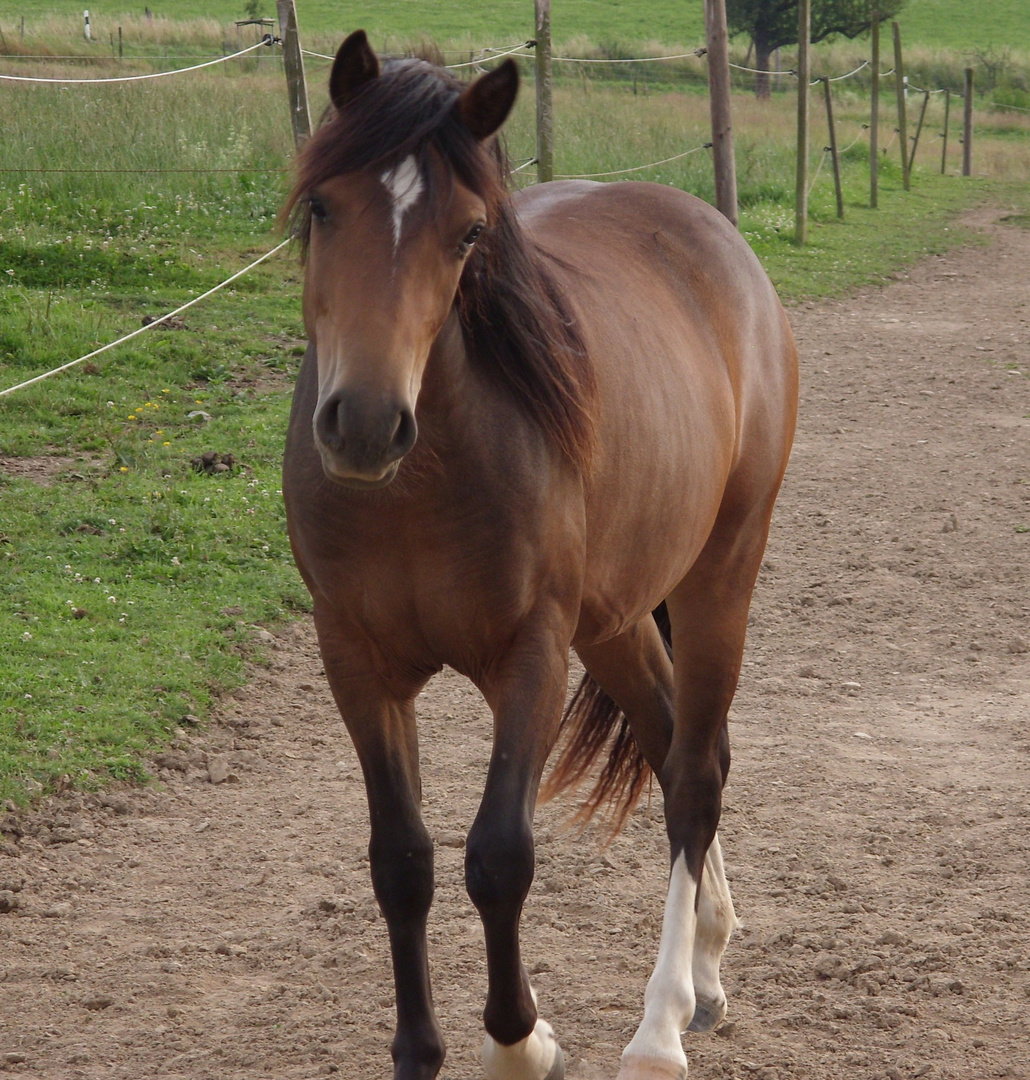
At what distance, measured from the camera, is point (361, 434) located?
164cm

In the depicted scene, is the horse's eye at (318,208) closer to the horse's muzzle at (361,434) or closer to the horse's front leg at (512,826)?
the horse's muzzle at (361,434)

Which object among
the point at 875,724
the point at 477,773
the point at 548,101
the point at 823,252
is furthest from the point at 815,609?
the point at 823,252

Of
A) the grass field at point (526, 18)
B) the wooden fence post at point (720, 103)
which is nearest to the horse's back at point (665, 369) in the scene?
A: the wooden fence post at point (720, 103)

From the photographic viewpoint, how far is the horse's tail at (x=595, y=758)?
3236 millimetres

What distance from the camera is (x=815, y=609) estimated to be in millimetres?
4980

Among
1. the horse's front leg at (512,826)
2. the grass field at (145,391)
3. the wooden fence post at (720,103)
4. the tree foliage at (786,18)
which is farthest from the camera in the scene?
the tree foliage at (786,18)

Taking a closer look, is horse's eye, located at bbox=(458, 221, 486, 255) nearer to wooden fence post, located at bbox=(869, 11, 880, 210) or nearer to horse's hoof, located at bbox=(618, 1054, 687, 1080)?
horse's hoof, located at bbox=(618, 1054, 687, 1080)

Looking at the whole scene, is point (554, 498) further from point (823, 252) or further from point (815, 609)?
point (823, 252)

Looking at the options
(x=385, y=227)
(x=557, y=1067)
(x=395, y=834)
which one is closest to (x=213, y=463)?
(x=395, y=834)

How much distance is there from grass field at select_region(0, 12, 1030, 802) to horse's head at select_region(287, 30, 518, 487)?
19.8 inches

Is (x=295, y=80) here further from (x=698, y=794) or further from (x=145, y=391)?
(x=698, y=794)

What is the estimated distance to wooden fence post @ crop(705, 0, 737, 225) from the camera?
1004 centimetres

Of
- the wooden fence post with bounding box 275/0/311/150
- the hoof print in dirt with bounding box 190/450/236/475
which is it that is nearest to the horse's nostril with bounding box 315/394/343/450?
the hoof print in dirt with bounding box 190/450/236/475

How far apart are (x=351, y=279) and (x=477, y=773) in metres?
2.28
